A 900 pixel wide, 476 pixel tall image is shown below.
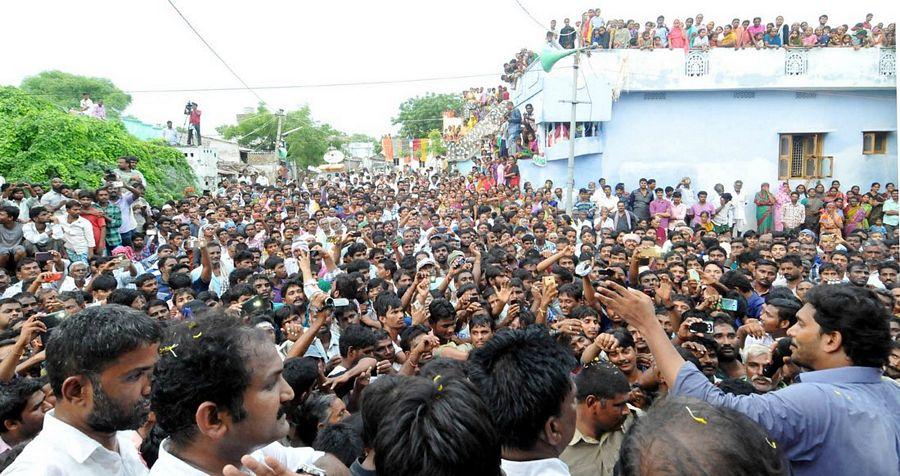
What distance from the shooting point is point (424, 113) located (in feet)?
190

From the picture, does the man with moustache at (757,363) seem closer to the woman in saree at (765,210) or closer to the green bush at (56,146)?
the woman in saree at (765,210)

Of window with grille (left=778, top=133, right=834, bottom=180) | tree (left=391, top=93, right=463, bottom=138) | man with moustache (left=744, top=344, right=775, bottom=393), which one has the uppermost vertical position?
tree (left=391, top=93, right=463, bottom=138)

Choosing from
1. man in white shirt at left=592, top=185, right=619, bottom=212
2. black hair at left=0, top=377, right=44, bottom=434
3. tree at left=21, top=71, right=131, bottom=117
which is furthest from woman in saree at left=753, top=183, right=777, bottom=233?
tree at left=21, top=71, right=131, bottom=117

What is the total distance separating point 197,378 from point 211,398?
64mm

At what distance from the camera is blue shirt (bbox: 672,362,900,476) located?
2156 mm

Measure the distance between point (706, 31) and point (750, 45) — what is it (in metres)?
1.11

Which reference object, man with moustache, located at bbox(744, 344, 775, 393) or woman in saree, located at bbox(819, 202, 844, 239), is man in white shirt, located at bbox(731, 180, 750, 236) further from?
man with moustache, located at bbox(744, 344, 775, 393)

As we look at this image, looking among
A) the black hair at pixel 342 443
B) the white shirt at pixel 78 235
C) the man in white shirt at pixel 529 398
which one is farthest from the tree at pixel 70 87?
the man in white shirt at pixel 529 398

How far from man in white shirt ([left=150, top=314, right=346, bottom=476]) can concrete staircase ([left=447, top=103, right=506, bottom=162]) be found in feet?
74.6

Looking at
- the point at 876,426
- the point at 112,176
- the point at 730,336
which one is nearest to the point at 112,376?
Answer: the point at 876,426

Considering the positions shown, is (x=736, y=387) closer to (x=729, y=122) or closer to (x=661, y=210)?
(x=661, y=210)

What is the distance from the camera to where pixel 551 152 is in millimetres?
18094

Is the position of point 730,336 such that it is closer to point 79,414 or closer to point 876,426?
point 876,426

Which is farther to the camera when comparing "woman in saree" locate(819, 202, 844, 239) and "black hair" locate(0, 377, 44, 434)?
"woman in saree" locate(819, 202, 844, 239)
